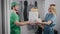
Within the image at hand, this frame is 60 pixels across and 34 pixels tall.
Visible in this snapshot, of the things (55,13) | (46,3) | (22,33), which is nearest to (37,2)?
(46,3)

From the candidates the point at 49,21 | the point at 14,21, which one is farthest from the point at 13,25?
the point at 49,21

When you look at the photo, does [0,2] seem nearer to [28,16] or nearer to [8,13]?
[8,13]

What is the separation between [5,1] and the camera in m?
0.78

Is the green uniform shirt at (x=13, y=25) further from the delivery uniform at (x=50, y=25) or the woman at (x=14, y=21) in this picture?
the delivery uniform at (x=50, y=25)

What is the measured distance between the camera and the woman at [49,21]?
0.94 meters

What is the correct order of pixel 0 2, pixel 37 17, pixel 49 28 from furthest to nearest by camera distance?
pixel 49 28
pixel 37 17
pixel 0 2

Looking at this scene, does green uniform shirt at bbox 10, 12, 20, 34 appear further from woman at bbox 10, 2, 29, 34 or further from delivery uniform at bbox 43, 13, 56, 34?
delivery uniform at bbox 43, 13, 56, 34

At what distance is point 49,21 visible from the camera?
953mm

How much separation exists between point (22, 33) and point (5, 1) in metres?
0.33

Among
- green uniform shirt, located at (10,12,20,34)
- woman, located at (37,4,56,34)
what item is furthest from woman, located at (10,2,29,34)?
woman, located at (37,4,56,34)

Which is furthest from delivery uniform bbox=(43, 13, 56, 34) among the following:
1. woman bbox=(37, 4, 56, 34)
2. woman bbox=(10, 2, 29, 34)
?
woman bbox=(10, 2, 29, 34)

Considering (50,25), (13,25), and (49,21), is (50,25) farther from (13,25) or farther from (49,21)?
(13,25)

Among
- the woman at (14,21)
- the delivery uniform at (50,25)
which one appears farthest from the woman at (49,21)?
the woman at (14,21)

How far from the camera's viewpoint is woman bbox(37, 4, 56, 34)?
94 centimetres
